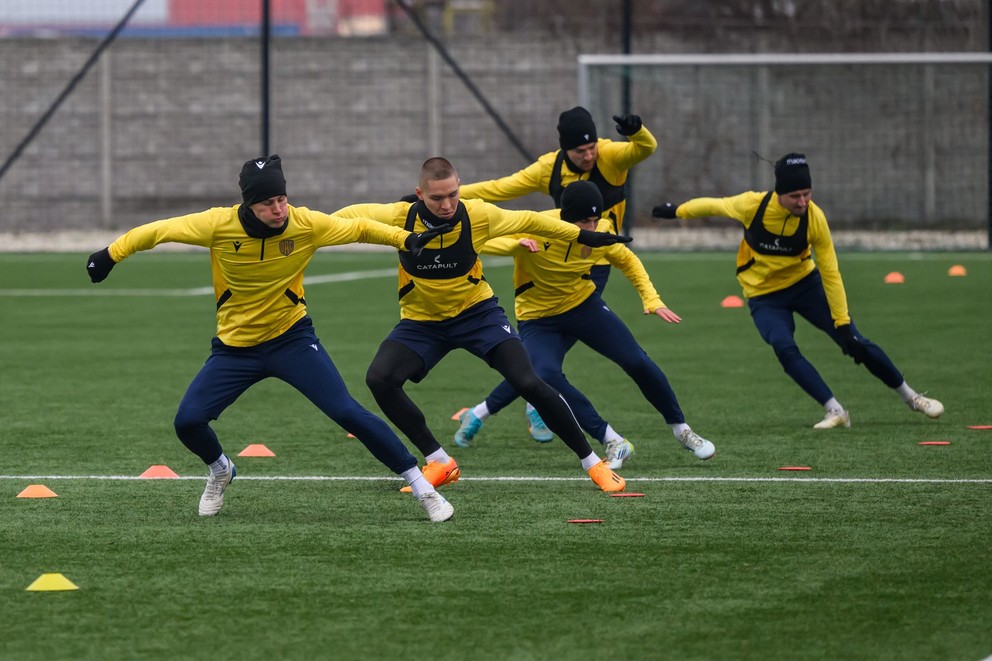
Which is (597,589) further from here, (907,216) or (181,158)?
(181,158)

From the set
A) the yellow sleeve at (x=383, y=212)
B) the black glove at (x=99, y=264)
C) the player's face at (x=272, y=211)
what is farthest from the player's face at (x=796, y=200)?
the black glove at (x=99, y=264)

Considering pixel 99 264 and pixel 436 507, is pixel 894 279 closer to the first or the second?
pixel 436 507

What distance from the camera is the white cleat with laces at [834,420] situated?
1067 cm

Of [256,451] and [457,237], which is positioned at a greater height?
[457,237]

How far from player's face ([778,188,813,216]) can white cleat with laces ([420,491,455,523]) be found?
3843 millimetres

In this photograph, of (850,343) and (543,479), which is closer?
(543,479)

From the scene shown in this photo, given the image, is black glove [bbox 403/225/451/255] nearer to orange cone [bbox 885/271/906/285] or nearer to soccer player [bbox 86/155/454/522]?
soccer player [bbox 86/155/454/522]

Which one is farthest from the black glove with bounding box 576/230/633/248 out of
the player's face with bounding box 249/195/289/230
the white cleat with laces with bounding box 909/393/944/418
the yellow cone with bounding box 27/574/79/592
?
the white cleat with laces with bounding box 909/393/944/418

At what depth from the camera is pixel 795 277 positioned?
11.2m

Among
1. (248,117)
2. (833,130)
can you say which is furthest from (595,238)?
(248,117)

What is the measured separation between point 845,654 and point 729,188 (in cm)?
2044

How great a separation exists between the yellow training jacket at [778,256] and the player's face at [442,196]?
8.47 ft

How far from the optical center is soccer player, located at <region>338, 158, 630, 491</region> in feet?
28.1

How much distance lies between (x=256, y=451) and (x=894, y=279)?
1203 cm
